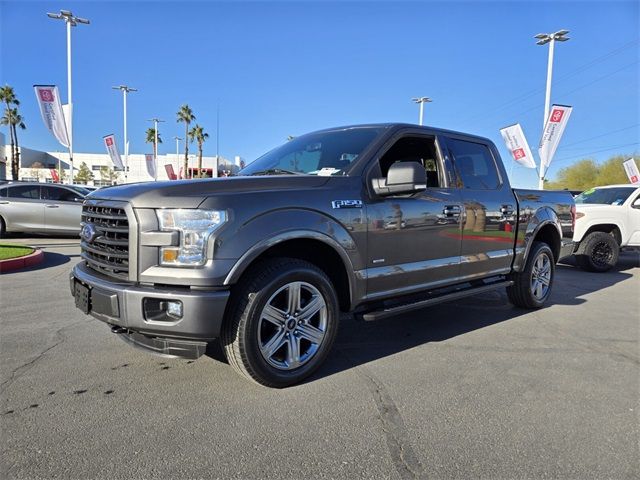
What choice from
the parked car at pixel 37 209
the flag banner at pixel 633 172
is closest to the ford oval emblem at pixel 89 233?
the parked car at pixel 37 209

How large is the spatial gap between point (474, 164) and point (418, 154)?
731 millimetres

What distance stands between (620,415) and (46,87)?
2222 cm

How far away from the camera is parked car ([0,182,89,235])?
457 inches

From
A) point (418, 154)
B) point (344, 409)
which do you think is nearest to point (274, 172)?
point (418, 154)

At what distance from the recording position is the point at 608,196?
10.0 metres

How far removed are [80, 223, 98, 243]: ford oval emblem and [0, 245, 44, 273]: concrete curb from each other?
199 inches

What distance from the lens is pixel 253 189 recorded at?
10.2ft

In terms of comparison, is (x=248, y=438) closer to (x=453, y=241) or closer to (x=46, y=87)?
(x=453, y=241)

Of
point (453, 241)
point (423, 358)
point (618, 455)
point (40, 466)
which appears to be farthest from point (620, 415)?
point (40, 466)

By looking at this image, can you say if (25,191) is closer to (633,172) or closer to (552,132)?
(552,132)

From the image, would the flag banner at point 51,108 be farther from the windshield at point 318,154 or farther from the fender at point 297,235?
the fender at point 297,235

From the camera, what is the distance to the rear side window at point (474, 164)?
4.81 metres

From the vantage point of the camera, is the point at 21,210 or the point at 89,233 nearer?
the point at 89,233

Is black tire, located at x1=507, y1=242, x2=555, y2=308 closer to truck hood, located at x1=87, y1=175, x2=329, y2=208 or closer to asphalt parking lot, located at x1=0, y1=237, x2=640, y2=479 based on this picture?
asphalt parking lot, located at x1=0, y1=237, x2=640, y2=479
